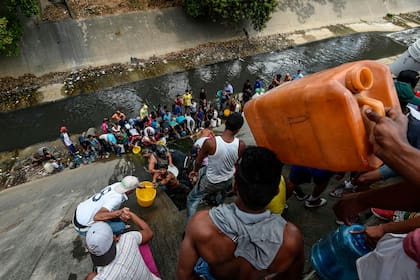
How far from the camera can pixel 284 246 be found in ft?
6.31

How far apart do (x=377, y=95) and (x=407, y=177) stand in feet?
2.21

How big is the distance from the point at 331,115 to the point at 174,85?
1267cm

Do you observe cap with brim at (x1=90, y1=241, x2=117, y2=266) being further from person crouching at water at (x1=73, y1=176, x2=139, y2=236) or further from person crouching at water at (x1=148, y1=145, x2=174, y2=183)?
person crouching at water at (x1=148, y1=145, x2=174, y2=183)

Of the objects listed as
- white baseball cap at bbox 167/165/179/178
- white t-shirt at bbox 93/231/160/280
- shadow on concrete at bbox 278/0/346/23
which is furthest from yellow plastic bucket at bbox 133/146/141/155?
shadow on concrete at bbox 278/0/346/23

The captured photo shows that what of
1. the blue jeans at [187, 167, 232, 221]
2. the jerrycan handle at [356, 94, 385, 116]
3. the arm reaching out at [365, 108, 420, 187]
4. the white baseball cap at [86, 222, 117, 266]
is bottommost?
the blue jeans at [187, 167, 232, 221]

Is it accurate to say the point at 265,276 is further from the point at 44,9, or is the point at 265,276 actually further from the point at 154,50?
the point at 44,9

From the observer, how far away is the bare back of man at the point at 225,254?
6.32 ft

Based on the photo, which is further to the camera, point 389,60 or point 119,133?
point 389,60

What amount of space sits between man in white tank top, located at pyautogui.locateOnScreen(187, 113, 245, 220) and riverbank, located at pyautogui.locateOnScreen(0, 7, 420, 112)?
10.9 m

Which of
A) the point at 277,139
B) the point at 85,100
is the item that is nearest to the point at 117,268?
the point at 277,139

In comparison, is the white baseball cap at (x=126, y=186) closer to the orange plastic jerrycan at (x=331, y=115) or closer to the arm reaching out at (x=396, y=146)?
the orange plastic jerrycan at (x=331, y=115)

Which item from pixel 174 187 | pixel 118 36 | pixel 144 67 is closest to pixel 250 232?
pixel 174 187

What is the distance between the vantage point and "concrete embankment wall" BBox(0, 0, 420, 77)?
1295 cm

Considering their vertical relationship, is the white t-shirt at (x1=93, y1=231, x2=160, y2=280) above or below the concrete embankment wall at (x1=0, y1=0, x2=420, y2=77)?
below
